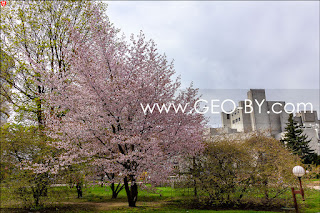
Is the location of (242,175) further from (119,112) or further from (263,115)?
(263,115)

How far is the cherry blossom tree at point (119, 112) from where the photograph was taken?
10.9 meters

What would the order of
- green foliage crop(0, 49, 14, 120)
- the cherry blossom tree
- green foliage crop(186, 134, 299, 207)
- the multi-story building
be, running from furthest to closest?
the multi-story building < green foliage crop(0, 49, 14, 120) < green foliage crop(186, 134, 299, 207) < the cherry blossom tree

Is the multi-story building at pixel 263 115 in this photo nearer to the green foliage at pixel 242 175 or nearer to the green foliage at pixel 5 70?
the green foliage at pixel 242 175

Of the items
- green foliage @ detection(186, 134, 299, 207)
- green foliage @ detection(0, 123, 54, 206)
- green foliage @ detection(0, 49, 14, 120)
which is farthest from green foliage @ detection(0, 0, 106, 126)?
green foliage @ detection(186, 134, 299, 207)

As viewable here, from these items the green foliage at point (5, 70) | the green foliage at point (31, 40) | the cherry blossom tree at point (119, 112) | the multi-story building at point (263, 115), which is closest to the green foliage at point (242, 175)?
the cherry blossom tree at point (119, 112)

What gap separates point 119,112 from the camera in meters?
11.1

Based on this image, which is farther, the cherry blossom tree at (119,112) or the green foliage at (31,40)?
the green foliage at (31,40)

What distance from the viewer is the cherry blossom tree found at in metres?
10.9

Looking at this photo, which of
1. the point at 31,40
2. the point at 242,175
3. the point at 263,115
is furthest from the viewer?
the point at 263,115

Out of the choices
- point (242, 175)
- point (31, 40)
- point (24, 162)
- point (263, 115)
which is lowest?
point (242, 175)

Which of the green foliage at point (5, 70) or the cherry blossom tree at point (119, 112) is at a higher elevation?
the green foliage at point (5, 70)

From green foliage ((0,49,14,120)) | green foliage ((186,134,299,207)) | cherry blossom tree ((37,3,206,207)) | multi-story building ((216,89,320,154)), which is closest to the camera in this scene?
cherry blossom tree ((37,3,206,207))

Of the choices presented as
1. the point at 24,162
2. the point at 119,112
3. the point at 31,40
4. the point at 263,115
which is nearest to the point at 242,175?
the point at 119,112

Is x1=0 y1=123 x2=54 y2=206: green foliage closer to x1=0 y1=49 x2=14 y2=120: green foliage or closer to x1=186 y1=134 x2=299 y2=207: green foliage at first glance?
x1=0 y1=49 x2=14 y2=120: green foliage
